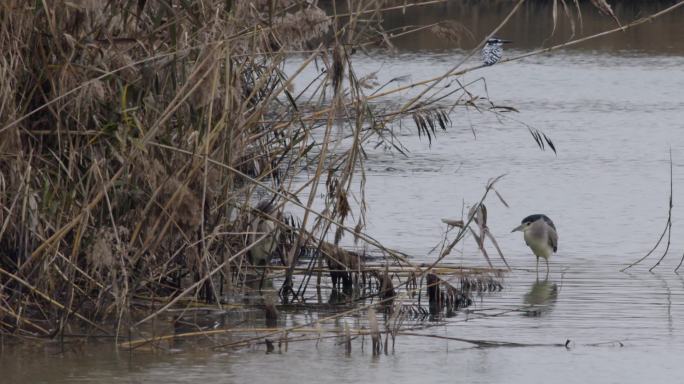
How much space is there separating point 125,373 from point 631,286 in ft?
10.9

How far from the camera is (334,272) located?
7.40 meters

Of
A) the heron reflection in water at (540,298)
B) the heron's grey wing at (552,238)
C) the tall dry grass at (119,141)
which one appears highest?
the tall dry grass at (119,141)

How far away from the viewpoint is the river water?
19.4 ft

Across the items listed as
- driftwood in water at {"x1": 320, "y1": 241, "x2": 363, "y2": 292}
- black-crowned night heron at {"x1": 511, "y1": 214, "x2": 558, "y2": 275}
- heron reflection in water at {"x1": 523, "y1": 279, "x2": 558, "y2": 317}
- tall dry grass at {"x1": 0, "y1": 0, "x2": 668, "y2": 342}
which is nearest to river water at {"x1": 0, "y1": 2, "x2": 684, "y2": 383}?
heron reflection in water at {"x1": 523, "y1": 279, "x2": 558, "y2": 317}

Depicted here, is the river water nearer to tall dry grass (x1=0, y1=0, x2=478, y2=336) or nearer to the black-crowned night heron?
the black-crowned night heron

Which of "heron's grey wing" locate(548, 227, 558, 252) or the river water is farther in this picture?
"heron's grey wing" locate(548, 227, 558, 252)

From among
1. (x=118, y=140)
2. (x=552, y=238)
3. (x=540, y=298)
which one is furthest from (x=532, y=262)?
(x=118, y=140)

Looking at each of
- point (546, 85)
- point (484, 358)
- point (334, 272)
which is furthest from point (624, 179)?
point (546, 85)

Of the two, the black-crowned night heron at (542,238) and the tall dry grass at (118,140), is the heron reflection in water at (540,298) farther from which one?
the tall dry grass at (118,140)

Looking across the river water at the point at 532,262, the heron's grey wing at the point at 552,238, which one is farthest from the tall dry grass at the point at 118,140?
the heron's grey wing at the point at 552,238

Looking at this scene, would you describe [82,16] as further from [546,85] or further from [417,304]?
[546,85]

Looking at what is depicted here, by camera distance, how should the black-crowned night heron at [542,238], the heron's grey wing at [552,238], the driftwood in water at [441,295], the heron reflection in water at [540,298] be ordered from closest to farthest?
the driftwood in water at [441,295]
the heron reflection in water at [540,298]
the black-crowned night heron at [542,238]
the heron's grey wing at [552,238]

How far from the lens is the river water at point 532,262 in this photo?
19.4ft

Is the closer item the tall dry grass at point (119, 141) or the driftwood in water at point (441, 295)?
the tall dry grass at point (119, 141)
